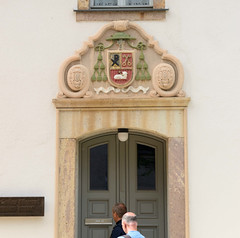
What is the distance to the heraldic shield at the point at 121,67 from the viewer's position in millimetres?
7293

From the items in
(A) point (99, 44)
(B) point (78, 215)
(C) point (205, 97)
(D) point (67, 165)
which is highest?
(A) point (99, 44)

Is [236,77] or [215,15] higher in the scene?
[215,15]

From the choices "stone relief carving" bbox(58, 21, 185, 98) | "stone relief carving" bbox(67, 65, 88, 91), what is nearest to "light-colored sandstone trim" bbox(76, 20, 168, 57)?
"stone relief carving" bbox(58, 21, 185, 98)

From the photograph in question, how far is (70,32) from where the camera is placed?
743 centimetres

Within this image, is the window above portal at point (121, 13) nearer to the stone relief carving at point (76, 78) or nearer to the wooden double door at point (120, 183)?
the stone relief carving at point (76, 78)

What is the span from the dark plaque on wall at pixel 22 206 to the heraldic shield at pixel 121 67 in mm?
1987

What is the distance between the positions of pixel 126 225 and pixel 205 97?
8.94 ft

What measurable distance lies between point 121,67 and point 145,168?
1.72 meters

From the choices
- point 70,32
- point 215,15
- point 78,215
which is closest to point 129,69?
point 70,32

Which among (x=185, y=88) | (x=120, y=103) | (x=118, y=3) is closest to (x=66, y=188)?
(x=120, y=103)

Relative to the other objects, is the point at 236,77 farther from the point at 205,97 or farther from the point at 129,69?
the point at 129,69

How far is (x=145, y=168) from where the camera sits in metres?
8.01

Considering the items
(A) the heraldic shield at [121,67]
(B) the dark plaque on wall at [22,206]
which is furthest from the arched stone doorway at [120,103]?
(B) the dark plaque on wall at [22,206]

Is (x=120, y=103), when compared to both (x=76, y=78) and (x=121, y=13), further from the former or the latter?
(x=121, y=13)
